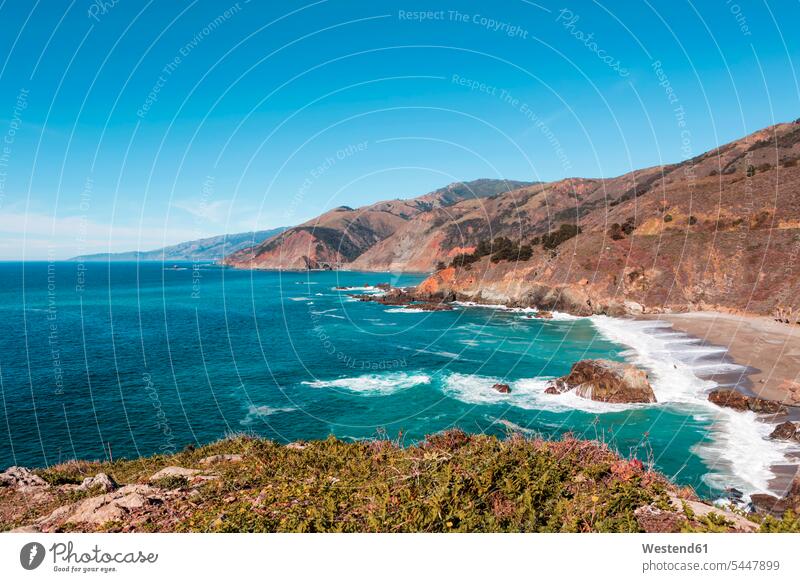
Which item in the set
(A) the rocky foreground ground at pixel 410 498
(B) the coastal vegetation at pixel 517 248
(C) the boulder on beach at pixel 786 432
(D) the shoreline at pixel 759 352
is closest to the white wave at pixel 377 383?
(C) the boulder on beach at pixel 786 432

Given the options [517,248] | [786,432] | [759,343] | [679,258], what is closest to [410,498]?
[786,432]

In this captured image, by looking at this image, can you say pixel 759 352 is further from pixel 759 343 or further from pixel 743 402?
pixel 743 402

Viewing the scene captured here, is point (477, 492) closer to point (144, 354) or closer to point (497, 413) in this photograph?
point (497, 413)

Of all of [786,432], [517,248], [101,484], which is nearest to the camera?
[101,484]

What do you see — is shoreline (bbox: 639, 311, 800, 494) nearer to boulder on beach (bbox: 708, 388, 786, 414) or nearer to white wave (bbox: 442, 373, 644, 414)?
boulder on beach (bbox: 708, 388, 786, 414)

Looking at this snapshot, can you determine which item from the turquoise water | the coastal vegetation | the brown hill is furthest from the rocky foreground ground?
the coastal vegetation

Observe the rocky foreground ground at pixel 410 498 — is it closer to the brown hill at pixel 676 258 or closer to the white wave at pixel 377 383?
the white wave at pixel 377 383

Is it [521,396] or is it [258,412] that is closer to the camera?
[258,412]
